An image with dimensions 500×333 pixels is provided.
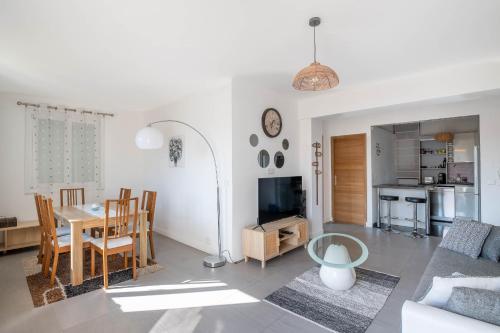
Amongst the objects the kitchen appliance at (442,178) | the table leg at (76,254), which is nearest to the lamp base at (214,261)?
the table leg at (76,254)

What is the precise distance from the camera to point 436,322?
1.37 metres

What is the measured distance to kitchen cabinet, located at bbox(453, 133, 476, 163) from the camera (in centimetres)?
602

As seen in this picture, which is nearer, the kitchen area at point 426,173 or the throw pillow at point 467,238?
the throw pillow at point 467,238

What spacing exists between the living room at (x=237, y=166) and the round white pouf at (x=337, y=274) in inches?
0.9

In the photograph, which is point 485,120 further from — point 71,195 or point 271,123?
point 71,195

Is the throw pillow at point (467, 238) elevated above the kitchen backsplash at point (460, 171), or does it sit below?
below

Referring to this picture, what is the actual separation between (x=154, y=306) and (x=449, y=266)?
2.81m

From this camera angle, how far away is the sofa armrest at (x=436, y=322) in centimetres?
128

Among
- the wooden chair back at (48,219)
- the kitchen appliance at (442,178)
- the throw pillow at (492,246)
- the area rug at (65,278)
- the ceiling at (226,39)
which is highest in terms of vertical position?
the ceiling at (226,39)

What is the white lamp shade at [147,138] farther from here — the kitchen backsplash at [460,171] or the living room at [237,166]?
the kitchen backsplash at [460,171]

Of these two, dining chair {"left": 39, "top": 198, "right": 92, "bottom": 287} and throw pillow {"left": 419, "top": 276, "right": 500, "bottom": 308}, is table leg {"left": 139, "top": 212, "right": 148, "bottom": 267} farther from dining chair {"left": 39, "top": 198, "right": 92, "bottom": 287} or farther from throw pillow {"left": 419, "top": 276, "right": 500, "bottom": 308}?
throw pillow {"left": 419, "top": 276, "right": 500, "bottom": 308}

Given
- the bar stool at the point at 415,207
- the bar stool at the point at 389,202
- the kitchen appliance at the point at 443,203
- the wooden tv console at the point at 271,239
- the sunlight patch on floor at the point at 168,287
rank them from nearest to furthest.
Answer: the sunlight patch on floor at the point at 168,287 < the wooden tv console at the point at 271,239 < the bar stool at the point at 415,207 < the kitchen appliance at the point at 443,203 < the bar stool at the point at 389,202

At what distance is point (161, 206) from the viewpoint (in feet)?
17.0

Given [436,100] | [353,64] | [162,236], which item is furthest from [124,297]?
[436,100]
